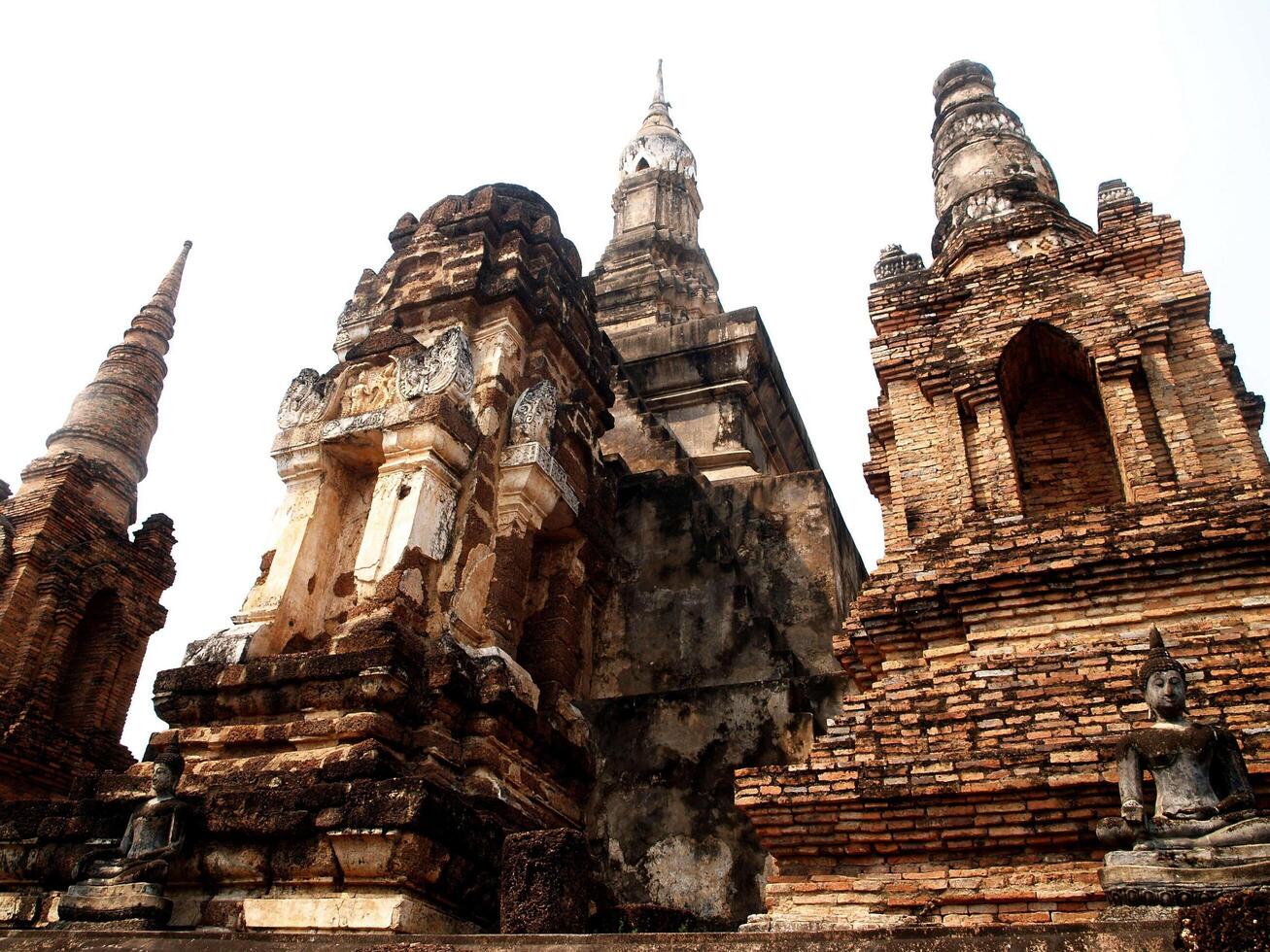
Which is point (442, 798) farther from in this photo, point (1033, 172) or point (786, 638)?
point (1033, 172)

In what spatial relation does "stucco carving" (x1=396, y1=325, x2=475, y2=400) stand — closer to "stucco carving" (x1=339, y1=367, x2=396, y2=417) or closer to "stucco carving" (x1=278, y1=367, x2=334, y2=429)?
"stucco carving" (x1=339, y1=367, x2=396, y2=417)

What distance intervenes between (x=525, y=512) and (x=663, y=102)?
2315cm

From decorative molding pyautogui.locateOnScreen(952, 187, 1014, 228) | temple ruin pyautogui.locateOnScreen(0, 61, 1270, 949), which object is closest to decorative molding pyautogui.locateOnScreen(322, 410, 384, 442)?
temple ruin pyautogui.locateOnScreen(0, 61, 1270, 949)

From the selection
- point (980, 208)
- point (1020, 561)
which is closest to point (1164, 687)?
point (1020, 561)

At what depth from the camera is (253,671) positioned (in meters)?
6.93

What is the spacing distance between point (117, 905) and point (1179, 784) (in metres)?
5.39

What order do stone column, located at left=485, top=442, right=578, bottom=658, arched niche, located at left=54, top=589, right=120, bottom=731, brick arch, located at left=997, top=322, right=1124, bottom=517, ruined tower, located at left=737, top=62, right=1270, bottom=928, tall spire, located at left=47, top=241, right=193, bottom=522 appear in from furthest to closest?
1. tall spire, located at left=47, top=241, right=193, bottom=522
2. arched niche, located at left=54, top=589, right=120, bottom=731
3. brick arch, located at left=997, top=322, right=1124, bottom=517
4. stone column, located at left=485, top=442, right=578, bottom=658
5. ruined tower, located at left=737, top=62, right=1270, bottom=928

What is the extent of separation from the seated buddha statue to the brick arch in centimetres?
397

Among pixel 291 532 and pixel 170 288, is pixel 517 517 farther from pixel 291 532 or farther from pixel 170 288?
pixel 170 288

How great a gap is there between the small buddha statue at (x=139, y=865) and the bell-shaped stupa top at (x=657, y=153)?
806 inches

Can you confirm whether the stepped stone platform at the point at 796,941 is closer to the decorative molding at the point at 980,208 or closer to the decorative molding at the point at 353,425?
the decorative molding at the point at 353,425

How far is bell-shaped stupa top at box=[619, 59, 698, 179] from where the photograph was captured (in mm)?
24594

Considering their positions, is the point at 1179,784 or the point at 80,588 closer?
the point at 1179,784

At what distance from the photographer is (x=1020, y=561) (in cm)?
744
